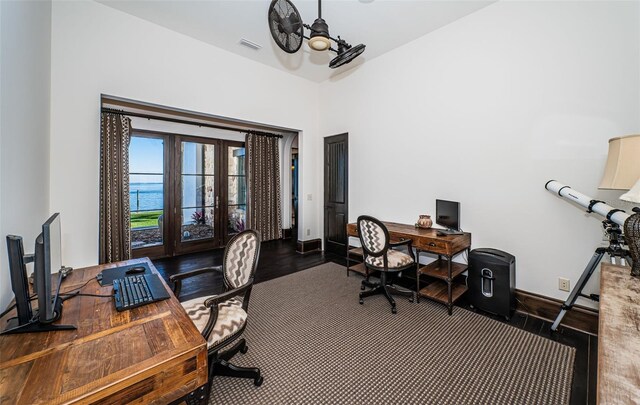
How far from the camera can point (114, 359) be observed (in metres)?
0.92

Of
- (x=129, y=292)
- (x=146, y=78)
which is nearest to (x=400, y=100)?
(x=146, y=78)

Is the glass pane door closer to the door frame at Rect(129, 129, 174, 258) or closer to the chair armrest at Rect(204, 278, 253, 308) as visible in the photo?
the door frame at Rect(129, 129, 174, 258)

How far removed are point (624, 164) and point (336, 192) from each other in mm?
3582

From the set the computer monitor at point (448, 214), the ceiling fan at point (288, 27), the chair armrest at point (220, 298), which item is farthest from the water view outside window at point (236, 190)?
the chair armrest at point (220, 298)

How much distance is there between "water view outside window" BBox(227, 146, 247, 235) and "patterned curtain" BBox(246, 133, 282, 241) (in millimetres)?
263

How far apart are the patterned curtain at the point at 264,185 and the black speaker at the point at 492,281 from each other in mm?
4225

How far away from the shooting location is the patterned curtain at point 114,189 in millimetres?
3846

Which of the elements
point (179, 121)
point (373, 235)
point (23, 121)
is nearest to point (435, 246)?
point (373, 235)

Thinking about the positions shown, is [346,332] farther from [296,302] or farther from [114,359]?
[114,359]

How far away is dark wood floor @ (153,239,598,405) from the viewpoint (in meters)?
1.78

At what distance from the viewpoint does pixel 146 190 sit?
4.55m

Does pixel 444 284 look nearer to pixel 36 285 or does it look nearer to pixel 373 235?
pixel 373 235

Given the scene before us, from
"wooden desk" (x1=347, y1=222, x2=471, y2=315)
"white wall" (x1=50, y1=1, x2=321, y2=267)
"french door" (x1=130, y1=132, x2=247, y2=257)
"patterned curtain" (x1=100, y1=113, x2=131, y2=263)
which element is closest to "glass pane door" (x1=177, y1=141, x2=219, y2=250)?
"french door" (x1=130, y1=132, x2=247, y2=257)

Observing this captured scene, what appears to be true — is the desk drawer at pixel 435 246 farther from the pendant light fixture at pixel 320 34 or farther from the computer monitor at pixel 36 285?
the computer monitor at pixel 36 285
